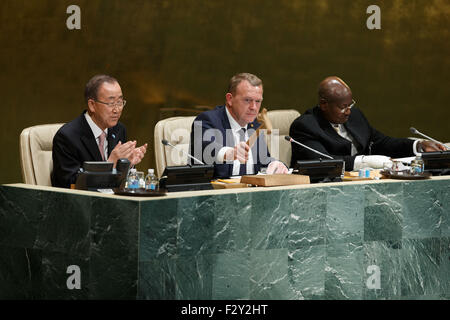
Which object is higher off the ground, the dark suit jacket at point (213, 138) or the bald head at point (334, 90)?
the bald head at point (334, 90)

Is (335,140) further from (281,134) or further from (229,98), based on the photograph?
(229,98)

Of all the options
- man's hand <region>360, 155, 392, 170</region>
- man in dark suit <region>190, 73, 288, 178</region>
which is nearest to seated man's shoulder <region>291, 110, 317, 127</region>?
man's hand <region>360, 155, 392, 170</region>

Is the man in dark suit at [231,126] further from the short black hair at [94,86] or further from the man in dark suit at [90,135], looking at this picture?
the short black hair at [94,86]

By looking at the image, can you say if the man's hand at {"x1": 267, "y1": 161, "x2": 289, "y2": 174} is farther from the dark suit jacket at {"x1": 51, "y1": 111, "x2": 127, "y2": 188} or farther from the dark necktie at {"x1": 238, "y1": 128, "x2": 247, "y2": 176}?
the dark suit jacket at {"x1": 51, "y1": 111, "x2": 127, "y2": 188}

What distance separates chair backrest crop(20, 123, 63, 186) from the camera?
14.2 feet

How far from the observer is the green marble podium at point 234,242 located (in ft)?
9.95

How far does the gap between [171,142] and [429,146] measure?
1539mm

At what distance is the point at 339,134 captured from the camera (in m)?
5.23

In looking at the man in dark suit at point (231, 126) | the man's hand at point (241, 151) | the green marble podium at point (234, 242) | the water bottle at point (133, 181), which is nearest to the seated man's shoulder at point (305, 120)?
the man in dark suit at point (231, 126)

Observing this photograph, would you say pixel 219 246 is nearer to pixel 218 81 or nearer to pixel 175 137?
pixel 175 137

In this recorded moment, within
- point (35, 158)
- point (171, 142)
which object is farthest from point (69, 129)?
point (171, 142)

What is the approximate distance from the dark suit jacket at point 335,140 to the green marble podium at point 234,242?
1.06m

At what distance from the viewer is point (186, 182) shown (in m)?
3.49

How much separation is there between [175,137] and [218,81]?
4.76 feet
